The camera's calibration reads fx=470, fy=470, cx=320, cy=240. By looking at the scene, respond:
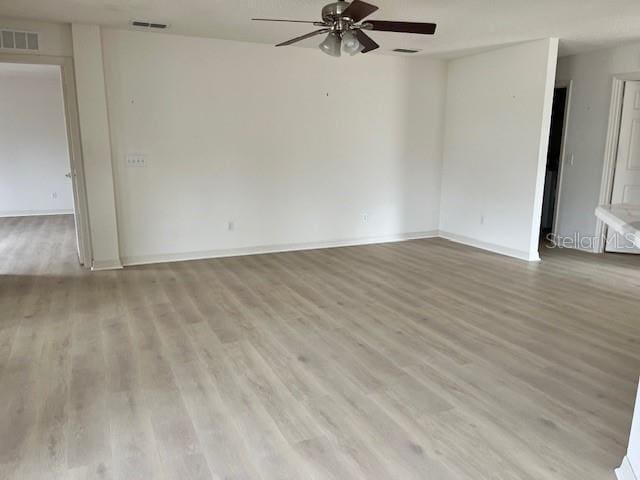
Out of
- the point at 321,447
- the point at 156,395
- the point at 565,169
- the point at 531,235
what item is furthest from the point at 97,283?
the point at 565,169

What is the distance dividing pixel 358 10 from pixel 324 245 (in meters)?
3.63

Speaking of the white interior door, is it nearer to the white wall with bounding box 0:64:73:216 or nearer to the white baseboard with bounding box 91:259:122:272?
the white baseboard with bounding box 91:259:122:272

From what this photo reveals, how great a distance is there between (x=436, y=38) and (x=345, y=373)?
4.04 metres

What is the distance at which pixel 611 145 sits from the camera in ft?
19.2

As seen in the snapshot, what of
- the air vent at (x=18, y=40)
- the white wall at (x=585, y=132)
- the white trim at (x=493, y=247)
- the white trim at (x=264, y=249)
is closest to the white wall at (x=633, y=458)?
the white trim at (x=493, y=247)

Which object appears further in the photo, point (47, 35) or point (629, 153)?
point (629, 153)

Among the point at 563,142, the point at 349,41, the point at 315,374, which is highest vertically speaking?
the point at 349,41

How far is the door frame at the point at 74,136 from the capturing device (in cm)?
469

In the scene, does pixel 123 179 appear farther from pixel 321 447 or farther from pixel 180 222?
pixel 321 447

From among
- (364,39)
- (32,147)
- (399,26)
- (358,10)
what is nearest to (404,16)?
(364,39)

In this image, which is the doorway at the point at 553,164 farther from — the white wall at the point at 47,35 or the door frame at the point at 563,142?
the white wall at the point at 47,35

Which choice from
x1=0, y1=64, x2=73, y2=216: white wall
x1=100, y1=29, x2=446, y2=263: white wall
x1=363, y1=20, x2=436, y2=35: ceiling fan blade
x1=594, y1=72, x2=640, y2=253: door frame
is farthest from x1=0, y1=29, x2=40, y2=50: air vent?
x1=594, y1=72, x2=640, y2=253: door frame

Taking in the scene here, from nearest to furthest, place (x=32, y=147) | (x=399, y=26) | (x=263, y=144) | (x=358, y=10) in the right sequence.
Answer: (x=358, y=10)
(x=399, y=26)
(x=263, y=144)
(x=32, y=147)

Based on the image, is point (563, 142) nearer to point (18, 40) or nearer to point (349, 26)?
point (349, 26)
